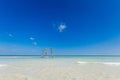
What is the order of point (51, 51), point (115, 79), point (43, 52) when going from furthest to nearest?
point (51, 51) < point (43, 52) < point (115, 79)

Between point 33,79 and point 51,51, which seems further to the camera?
point 51,51

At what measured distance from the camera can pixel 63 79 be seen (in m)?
7.96

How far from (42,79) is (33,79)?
0.53 metres

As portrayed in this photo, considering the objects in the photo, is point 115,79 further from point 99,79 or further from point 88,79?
point 88,79

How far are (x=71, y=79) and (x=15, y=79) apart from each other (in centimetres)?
323

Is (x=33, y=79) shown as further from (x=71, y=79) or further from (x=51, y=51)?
(x=51, y=51)

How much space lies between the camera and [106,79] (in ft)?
26.0

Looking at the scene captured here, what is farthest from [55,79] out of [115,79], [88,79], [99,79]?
[115,79]

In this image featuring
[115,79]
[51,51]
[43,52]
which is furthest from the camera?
[51,51]

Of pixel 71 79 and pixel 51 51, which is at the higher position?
pixel 51 51

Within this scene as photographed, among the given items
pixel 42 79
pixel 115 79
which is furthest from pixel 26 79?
pixel 115 79

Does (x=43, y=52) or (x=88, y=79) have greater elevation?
(x=43, y=52)

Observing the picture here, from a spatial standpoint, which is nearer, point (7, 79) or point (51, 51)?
point (7, 79)

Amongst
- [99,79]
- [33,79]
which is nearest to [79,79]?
[99,79]
